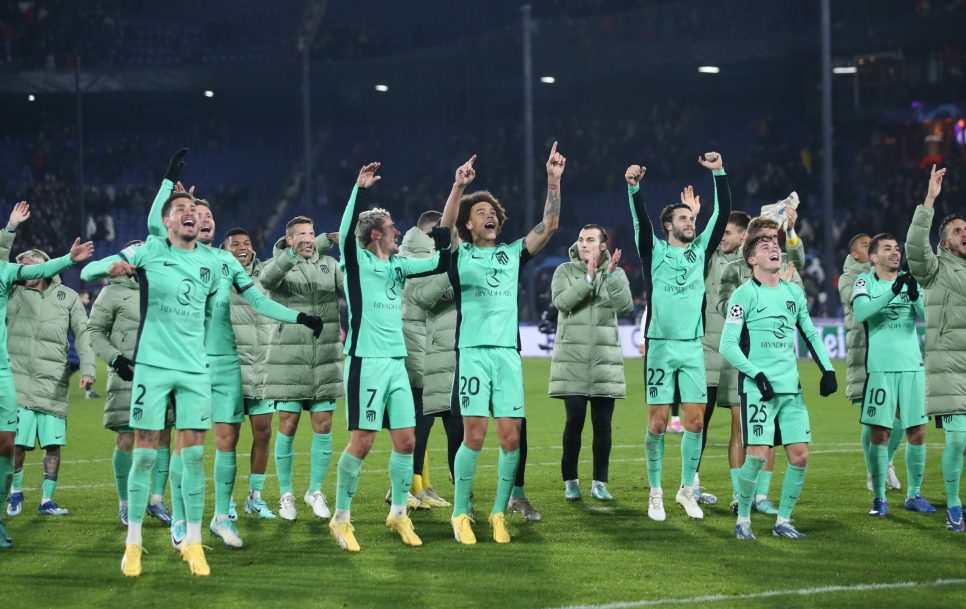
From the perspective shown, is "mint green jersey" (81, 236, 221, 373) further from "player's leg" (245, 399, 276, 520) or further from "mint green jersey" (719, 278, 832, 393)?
"mint green jersey" (719, 278, 832, 393)

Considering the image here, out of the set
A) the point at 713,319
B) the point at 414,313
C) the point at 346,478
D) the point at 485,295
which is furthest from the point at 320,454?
the point at 713,319

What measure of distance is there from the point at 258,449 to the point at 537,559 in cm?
284

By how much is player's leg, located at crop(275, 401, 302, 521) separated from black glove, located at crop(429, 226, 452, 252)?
7.34ft

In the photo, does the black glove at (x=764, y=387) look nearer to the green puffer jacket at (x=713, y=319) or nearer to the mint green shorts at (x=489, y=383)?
the mint green shorts at (x=489, y=383)

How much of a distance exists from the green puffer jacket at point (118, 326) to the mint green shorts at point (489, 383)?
2645mm

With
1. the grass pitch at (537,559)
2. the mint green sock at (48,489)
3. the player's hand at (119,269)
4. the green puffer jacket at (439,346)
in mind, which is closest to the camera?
the grass pitch at (537,559)

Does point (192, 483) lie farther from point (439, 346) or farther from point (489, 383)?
point (439, 346)

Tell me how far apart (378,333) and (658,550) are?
2.31 meters

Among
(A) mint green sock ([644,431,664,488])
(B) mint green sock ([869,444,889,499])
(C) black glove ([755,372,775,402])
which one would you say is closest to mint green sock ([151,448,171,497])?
(A) mint green sock ([644,431,664,488])

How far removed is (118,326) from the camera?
10.1 m

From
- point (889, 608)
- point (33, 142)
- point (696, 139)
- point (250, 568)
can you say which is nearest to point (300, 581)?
point (250, 568)

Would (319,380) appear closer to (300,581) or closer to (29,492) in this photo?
(300,581)

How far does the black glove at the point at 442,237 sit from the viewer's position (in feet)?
27.9

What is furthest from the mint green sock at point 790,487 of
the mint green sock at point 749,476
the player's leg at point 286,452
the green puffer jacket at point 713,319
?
the player's leg at point 286,452
